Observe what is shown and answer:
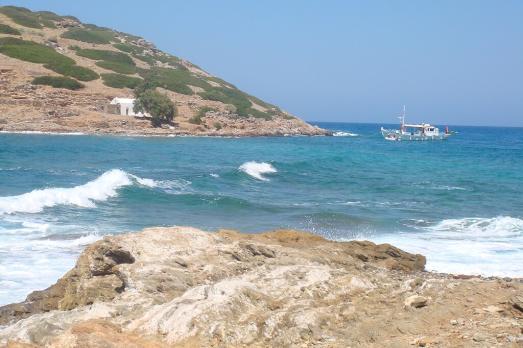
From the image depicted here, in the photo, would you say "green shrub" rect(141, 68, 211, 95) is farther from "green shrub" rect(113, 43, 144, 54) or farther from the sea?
the sea

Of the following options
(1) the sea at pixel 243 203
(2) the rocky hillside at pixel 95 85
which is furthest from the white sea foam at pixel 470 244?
(2) the rocky hillside at pixel 95 85

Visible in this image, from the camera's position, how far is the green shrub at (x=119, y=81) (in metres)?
76.2

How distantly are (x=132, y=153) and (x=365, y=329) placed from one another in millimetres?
43803

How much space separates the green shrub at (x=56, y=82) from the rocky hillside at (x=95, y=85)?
0.02m

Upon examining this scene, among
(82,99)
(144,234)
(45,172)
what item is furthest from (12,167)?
(82,99)

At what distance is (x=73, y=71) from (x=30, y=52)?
6.54 metres

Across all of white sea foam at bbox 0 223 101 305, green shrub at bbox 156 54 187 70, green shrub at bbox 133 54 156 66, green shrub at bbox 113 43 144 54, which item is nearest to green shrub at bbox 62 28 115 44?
green shrub at bbox 113 43 144 54

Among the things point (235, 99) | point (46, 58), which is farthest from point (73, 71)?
point (235, 99)

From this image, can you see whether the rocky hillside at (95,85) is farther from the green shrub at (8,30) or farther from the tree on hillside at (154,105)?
the tree on hillside at (154,105)

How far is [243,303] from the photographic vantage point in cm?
628

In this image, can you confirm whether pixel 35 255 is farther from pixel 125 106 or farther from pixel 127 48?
pixel 127 48

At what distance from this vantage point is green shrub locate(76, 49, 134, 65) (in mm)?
85250

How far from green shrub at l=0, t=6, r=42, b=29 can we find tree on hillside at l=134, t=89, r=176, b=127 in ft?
107

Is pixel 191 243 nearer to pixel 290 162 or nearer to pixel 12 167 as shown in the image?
pixel 12 167
